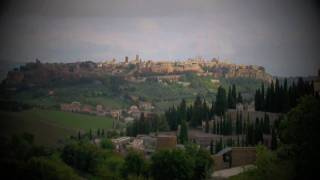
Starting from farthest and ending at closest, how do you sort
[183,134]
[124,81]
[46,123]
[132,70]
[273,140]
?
[124,81]
[183,134]
[132,70]
[273,140]
[46,123]

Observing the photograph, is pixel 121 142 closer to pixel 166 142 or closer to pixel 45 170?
pixel 166 142

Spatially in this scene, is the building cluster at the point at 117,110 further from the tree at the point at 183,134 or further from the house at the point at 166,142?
the house at the point at 166,142

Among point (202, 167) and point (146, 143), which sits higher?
point (146, 143)

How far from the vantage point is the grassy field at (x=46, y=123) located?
9484 mm

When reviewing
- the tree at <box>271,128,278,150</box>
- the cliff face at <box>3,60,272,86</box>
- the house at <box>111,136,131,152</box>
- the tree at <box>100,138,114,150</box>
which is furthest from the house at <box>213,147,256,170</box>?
the tree at <box>100,138,114,150</box>

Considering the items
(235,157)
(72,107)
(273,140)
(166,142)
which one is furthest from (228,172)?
(72,107)

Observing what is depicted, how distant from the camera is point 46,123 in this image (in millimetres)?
10711

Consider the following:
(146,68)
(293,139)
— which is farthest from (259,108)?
(293,139)

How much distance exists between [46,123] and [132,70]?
9.92ft

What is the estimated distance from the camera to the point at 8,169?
28.6 feet

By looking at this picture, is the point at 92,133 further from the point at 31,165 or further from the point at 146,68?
the point at 31,165

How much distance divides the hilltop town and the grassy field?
71 cm

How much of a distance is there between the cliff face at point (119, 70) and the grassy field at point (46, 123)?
70cm

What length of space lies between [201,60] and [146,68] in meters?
1.35
